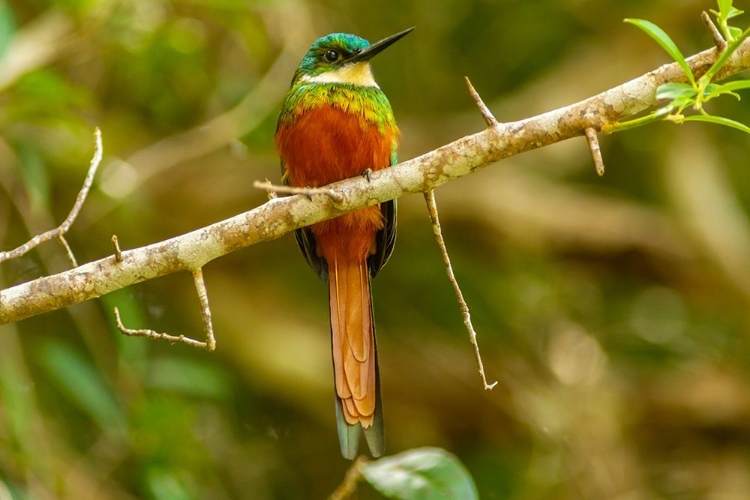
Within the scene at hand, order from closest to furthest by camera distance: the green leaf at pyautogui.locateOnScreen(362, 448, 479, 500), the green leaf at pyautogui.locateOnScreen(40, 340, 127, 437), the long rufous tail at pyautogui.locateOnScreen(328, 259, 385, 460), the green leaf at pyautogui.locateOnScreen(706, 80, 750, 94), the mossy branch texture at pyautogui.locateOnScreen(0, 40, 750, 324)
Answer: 1. the green leaf at pyautogui.locateOnScreen(706, 80, 750, 94)
2. the mossy branch texture at pyautogui.locateOnScreen(0, 40, 750, 324)
3. the green leaf at pyautogui.locateOnScreen(362, 448, 479, 500)
4. the long rufous tail at pyautogui.locateOnScreen(328, 259, 385, 460)
5. the green leaf at pyautogui.locateOnScreen(40, 340, 127, 437)

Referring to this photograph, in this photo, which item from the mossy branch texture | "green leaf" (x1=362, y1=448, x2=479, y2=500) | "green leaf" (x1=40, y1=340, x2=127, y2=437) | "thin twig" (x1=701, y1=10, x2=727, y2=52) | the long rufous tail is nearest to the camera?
"thin twig" (x1=701, y1=10, x2=727, y2=52)

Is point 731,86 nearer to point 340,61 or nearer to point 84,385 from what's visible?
point 340,61

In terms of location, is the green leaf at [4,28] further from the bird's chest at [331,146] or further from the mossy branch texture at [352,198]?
the mossy branch texture at [352,198]

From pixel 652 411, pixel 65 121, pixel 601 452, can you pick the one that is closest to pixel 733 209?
pixel 652 411

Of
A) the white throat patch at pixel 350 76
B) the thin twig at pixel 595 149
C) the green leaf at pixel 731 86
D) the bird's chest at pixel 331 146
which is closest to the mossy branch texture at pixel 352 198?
the thin twig at pixel 595 149

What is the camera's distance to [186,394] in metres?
3.38

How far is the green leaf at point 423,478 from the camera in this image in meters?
1.99

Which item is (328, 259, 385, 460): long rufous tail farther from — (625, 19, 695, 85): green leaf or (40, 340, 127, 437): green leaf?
(625, 19, 695, 85): green leaf

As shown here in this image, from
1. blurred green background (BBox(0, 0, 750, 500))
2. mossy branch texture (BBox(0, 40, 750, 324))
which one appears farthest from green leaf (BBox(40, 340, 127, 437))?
mossy branch texture (BBox(0, 40, 750, 324))

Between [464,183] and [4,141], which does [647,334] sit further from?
[4,141]

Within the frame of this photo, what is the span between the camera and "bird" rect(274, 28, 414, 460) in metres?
2.31

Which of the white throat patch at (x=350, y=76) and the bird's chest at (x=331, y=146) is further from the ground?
the white throat patch at (x=350, y=76)

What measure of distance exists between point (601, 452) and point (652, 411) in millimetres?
358

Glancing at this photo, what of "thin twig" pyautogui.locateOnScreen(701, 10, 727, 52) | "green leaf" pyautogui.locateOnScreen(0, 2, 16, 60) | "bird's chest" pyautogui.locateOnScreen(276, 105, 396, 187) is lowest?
"thin twig" pyautogui.locateOnScreen(701, 10, 727, 52)
